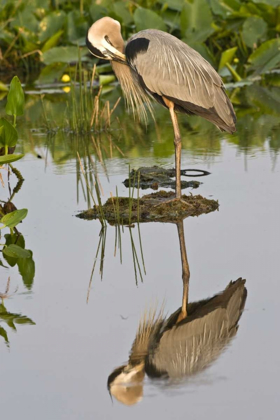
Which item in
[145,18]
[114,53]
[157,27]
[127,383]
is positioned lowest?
[127,383]

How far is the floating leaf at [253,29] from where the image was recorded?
39.7ft

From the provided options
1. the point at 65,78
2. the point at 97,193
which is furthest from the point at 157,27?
the point at 97,193

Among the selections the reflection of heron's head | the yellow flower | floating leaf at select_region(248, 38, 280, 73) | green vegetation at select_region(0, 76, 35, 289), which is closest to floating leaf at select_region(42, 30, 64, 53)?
the yellow flower

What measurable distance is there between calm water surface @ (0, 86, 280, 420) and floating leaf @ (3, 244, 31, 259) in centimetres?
8

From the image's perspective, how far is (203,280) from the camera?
4.91 m

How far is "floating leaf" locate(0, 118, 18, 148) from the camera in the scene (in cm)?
655

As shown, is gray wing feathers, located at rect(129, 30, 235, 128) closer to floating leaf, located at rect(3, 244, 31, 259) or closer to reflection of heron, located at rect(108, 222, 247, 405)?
floating leaf, located at rect(3, 244, 31, 259)

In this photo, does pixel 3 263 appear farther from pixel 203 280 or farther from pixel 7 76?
pixel 7 76

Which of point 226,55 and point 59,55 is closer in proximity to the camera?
point 226,55

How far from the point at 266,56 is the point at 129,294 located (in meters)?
7.76

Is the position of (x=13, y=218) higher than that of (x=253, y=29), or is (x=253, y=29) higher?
(x=253, y=29)

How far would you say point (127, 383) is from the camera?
3.67 metres

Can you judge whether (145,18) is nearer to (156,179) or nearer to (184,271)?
(156,179)

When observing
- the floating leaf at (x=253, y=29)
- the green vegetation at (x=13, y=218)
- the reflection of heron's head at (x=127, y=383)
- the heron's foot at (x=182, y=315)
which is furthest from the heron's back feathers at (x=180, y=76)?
the floating leaf at (x=253, y=29)
